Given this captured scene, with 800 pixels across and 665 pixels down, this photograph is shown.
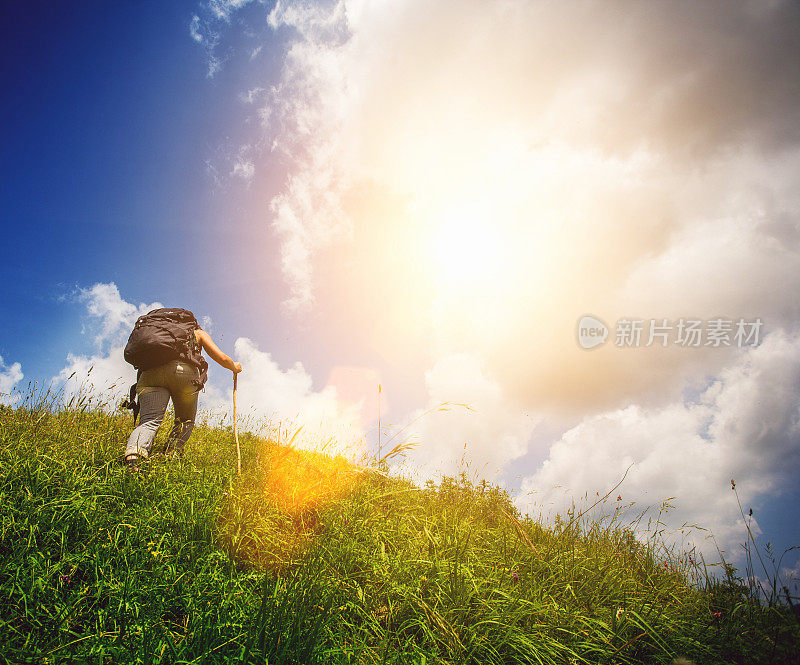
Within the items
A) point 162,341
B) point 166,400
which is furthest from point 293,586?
point 162,341

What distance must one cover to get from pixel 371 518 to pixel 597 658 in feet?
6.39

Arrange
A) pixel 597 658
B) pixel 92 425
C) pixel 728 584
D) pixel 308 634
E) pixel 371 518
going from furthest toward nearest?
pixel 92 425 < pixel 371 518 < pixel 728 584 < pixel 597 658 < pixel 308 634

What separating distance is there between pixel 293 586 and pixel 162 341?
9.36ft

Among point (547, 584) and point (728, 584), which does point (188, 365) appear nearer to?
point (547, 584)

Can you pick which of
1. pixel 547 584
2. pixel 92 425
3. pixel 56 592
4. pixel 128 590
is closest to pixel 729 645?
pixel 547 584

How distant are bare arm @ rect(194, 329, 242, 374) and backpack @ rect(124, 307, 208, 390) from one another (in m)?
0.14

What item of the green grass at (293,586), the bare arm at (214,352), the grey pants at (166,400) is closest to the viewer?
the green grass at (293,586)

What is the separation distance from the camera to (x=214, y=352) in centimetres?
441

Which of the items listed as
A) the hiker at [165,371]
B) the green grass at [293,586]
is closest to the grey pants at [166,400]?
the hiker at [165,371]

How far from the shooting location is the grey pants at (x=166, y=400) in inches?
146

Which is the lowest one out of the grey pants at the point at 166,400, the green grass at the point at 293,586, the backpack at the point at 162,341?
the green grass at the point at 293,586

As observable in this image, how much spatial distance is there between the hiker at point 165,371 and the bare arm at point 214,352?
17mm

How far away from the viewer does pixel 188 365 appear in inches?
158

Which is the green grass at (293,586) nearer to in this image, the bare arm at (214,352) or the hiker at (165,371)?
the hiker at (165,371)
